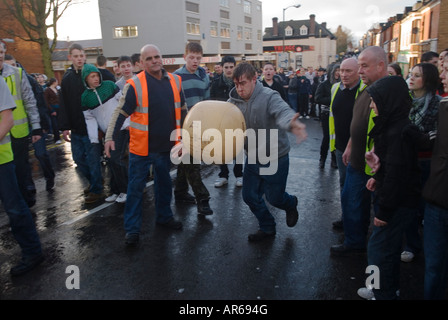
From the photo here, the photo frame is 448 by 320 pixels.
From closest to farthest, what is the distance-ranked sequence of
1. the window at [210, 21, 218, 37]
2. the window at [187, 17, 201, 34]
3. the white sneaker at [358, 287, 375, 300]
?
the white sneaker at [358, 287, 375, 300], the window at [187, 17, 201, 34], the window at [210, 21, 218, 37]

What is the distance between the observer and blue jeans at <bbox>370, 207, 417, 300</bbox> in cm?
266

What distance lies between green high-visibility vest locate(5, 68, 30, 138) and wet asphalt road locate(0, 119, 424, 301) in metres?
1.22

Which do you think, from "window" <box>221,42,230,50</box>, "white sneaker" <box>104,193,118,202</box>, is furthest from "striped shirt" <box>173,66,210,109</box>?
"window" <box>221,42,230,50</box>

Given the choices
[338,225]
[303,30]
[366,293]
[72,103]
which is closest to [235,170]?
[338,225]

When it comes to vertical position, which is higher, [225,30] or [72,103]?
[225,30]

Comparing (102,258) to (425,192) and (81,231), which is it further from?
(425,192)

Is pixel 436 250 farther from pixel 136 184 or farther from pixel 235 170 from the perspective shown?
pixel 235 170

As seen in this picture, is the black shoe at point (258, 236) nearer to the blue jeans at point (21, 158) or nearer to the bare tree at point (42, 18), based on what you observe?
the blue jeans at point (21, 158)

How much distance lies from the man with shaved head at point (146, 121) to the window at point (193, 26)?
147ft

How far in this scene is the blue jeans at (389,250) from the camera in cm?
266

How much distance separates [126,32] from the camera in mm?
47344

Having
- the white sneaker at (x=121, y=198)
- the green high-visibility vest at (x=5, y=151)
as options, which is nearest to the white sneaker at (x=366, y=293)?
the green high-visibility vest at (x=5, y=151)

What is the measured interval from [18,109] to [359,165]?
4263 millimetres

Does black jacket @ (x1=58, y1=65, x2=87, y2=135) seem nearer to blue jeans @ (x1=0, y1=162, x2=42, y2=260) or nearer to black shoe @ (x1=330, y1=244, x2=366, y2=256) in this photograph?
blue jeans @ (x1=0, y1=162, x2=42, y2=260)
